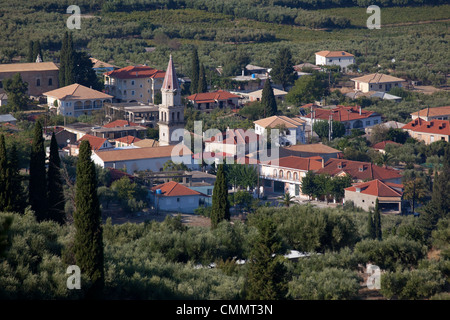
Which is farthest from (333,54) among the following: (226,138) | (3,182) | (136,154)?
(3,182)

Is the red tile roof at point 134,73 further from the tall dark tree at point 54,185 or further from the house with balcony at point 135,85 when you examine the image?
the tall dark tree at point 54,185

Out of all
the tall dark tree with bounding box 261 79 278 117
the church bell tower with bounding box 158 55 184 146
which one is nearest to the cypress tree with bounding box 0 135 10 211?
the church bell tower with bounding box 158 55 184 146

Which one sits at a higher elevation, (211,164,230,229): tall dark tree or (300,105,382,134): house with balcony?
(211,164,230,229): tall dark tree

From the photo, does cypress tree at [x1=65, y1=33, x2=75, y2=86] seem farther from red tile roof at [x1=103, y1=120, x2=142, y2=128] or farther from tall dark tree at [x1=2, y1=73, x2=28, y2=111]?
red tile roof at [x1=103, y1=120, x2=142, y2=128]

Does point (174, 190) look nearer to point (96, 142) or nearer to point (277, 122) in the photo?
point (96, 142)

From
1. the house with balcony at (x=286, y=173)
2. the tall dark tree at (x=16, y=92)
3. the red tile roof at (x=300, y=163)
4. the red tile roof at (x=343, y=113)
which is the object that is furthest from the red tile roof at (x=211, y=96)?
the house with balcony at (x=286, y=173)
